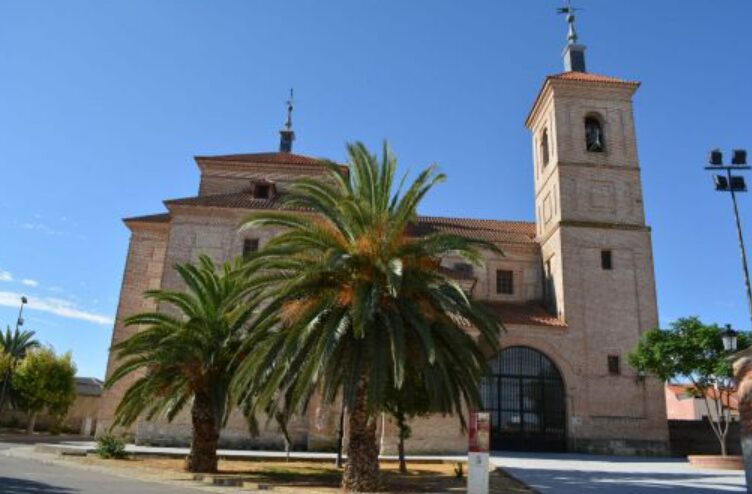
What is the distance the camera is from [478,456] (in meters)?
11.6

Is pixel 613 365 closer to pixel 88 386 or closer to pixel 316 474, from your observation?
pixel 316 474

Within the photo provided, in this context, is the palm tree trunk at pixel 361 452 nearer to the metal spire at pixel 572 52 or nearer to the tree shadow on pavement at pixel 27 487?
the tree shadow on pavement at pixel 27 487

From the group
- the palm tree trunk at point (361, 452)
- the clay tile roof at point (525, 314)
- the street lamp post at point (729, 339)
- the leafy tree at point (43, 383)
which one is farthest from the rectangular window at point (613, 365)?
the leafy tree at point (43, 383)

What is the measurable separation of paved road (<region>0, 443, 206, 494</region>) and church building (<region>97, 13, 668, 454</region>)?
992 centimetres

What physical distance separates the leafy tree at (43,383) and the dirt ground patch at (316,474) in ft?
67.5

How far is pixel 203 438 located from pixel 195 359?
2.18 meters

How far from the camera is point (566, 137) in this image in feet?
103

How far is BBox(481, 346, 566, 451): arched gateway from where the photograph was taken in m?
27.3

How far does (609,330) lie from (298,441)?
14.6 m

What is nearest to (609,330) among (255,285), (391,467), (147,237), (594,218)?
(594,218)

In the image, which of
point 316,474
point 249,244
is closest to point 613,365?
point 316,474

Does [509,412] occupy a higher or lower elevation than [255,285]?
lower

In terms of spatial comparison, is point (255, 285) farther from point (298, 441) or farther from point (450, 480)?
point (298, 441)

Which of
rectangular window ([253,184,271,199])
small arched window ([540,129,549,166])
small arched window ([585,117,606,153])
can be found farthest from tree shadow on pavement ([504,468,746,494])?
small arched window ([540,129,549,166])
